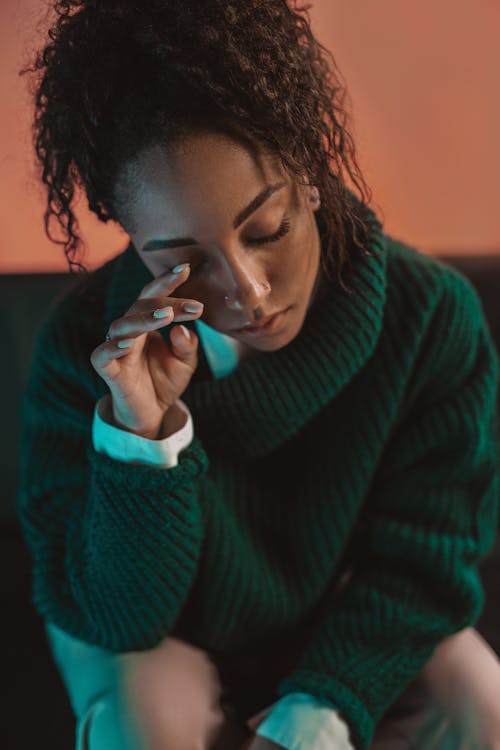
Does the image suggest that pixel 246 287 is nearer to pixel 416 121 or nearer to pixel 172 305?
pixel 172 305

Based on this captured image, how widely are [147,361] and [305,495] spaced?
0.26 metres

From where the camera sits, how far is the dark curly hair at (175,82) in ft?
1.74

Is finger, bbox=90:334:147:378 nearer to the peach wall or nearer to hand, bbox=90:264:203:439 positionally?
hand, bbox=90:264:203:439

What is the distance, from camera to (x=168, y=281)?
592 mm

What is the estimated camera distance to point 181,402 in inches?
28.5

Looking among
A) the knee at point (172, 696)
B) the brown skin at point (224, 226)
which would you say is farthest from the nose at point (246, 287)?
the knee at point (172, 696)

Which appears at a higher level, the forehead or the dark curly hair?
the dark curly hair

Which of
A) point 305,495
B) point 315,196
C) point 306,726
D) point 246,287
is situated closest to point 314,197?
point 315,196

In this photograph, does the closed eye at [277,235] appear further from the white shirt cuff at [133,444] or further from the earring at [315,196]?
the white shirt cuff at [133,444]

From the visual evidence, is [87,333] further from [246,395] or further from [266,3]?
[266,3]

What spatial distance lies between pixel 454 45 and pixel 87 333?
0.75 m

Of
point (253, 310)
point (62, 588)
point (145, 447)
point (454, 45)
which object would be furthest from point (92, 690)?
A: point (454, 45)

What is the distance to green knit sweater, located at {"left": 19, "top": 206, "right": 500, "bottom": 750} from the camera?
723 millimetres

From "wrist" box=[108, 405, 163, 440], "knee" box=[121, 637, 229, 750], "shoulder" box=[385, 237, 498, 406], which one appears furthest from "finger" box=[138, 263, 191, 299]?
"knee" box=[121, 637, 229, 750]
